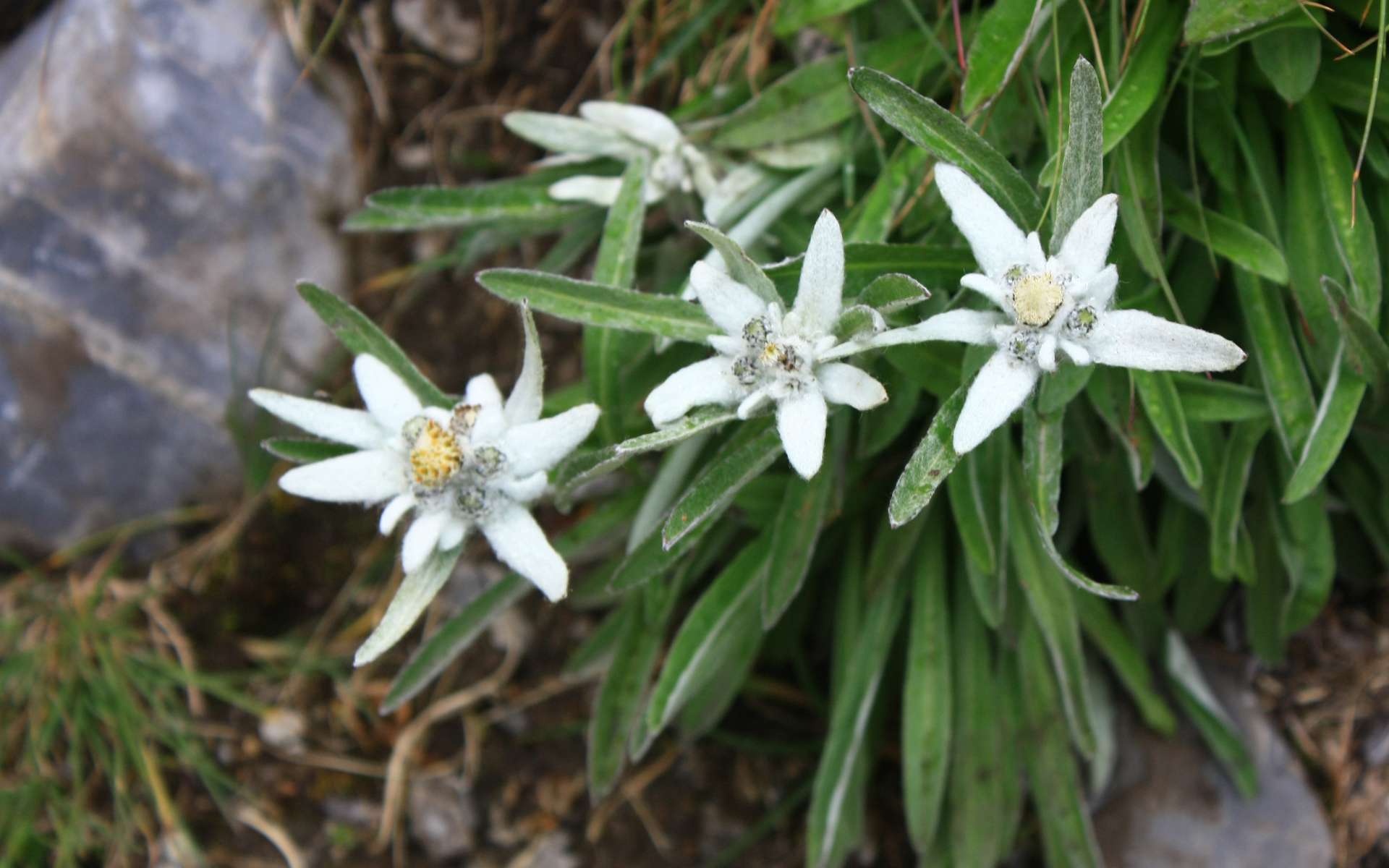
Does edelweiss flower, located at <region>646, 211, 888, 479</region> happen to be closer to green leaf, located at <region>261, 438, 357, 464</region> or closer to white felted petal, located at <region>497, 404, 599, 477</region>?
white felted petal, located at <region>497, 404, 599, 477</region>

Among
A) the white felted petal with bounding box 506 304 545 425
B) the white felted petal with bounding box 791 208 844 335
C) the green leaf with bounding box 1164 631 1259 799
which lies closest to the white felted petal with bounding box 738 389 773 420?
the white felted petal with bounding box 791 208 844 335

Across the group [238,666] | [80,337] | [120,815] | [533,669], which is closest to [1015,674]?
[533,669]

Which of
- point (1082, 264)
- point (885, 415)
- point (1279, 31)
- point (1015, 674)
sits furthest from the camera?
point (1015, 674)

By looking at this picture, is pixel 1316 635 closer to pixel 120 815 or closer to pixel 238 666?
pixel 238 666

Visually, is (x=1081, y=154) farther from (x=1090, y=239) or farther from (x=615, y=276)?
(x=615, y=276)

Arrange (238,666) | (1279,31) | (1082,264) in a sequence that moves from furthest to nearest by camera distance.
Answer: (238,666) → (1279,31) → (1082,264)

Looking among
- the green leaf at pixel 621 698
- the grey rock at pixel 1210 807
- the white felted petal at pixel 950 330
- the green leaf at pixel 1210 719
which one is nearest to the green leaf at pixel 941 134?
the white felted petal at pixel 950 330

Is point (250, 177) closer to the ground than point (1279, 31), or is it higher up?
higher up

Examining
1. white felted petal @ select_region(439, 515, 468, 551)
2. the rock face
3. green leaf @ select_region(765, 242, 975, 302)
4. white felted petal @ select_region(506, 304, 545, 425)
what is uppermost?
the rock face

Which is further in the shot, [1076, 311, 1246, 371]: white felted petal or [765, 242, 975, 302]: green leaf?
[765, 242, 975, 302]: green leaf
